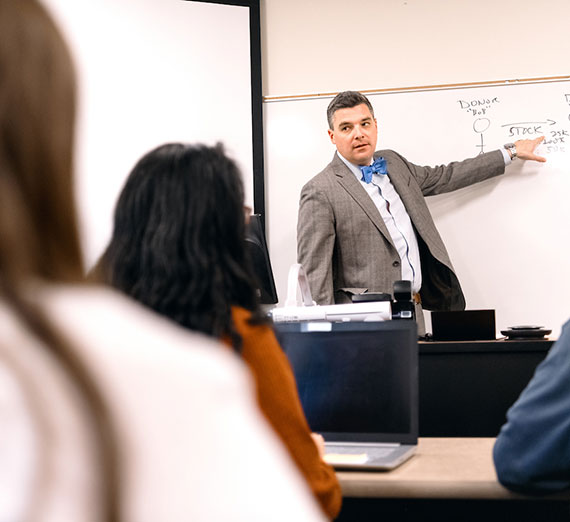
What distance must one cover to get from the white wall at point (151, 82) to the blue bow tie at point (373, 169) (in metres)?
0.64

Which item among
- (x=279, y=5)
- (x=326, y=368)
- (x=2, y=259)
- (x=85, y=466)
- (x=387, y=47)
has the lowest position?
(x=326, y=368)

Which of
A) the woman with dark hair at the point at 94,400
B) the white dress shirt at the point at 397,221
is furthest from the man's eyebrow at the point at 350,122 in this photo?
the woman with dark hair at the point at 94,400

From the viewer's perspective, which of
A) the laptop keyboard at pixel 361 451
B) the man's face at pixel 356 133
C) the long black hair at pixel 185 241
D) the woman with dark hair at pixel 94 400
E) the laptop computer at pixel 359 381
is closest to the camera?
the woman with dark hair at pixel 94 400

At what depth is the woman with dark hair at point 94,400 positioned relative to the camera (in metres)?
0.38

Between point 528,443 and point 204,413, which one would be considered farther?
point 528,443

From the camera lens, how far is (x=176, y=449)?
393 mm

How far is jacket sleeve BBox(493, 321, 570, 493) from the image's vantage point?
3.99 ft

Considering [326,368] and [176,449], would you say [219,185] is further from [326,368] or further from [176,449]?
[176,449]

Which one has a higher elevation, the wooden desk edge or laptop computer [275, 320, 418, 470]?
laptop computer [275, 320, 418, 470]

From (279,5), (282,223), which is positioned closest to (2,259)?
(282,223)

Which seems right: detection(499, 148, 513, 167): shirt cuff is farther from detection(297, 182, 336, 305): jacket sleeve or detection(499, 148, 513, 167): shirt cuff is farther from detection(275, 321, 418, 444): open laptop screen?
detection(275, 321, 418, 444): open laptop screen

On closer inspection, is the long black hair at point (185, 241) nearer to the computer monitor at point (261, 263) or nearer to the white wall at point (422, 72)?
the computer monitor at point (261, 263)

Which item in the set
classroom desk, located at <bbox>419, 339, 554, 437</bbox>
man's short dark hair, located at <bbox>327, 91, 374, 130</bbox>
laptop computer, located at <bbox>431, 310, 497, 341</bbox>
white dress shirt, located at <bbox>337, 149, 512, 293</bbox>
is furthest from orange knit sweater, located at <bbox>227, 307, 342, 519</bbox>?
man's short dark hair, located at <bbox>327, 91, 374, 130</bbox>

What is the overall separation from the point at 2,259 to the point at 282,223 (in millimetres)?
3645
